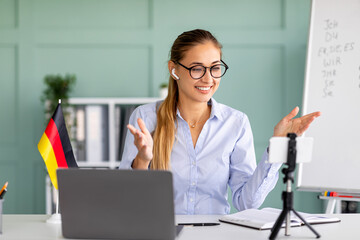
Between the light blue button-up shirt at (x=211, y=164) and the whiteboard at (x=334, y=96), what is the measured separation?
2.03ft

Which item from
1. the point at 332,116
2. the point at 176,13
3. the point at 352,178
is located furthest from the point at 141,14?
the point at 352,178

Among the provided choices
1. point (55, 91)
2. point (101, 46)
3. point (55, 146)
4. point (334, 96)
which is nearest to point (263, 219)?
point (55, 146)

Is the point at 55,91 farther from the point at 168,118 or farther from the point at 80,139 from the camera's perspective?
the point at 168,118

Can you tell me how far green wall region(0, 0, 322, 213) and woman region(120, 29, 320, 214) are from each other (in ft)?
5.37

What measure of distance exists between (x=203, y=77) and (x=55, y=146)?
2.12ft

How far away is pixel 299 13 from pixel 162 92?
1.22 meters

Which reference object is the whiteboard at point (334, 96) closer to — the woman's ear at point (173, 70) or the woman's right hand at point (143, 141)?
the woman's ear at point (173, 70)

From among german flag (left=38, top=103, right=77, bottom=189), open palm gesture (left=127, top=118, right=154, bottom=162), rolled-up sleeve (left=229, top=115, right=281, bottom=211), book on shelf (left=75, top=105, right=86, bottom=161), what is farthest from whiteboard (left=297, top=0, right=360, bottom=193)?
book on shelf (left=75, top=105, right=86, bottom=161)

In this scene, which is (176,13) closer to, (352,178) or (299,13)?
(299,13)

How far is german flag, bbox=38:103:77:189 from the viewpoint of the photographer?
174 centimetres

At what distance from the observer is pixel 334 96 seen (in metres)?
2.53

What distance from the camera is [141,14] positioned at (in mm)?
3740

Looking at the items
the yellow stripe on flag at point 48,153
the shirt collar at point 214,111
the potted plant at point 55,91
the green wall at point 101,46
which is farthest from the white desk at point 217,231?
the green wall at point 101,46

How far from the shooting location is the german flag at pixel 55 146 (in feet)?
5.71
